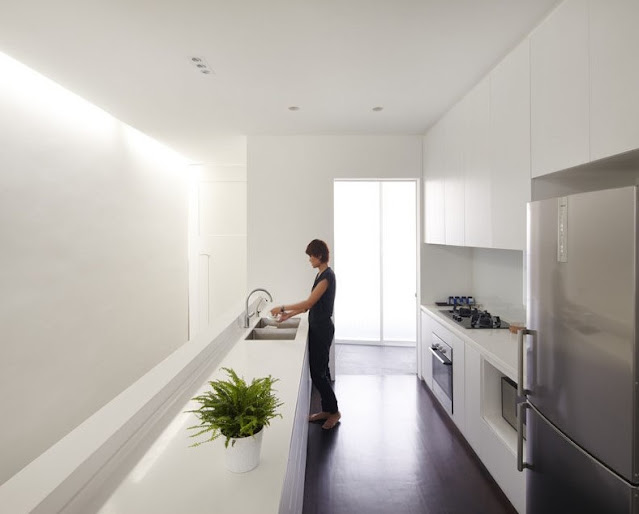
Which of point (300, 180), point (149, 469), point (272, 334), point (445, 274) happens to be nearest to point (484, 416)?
point (272, 334)

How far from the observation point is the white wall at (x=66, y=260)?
8.16 feet

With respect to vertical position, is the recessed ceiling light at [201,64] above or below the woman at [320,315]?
A: above

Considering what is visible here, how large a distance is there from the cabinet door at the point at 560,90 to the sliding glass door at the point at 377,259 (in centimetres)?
347

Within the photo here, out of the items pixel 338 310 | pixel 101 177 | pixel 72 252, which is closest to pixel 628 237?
pixel 72 252

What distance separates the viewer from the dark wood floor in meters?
2.26

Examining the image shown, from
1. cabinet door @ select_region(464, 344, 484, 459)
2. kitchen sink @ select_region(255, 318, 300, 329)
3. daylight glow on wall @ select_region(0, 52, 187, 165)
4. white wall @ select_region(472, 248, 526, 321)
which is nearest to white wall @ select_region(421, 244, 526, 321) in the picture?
white wall @ select_region(472, 248, 526, 321)

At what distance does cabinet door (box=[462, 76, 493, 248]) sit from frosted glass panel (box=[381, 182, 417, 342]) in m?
2.50

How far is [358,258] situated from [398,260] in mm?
588

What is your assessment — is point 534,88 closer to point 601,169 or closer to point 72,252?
point 601,169

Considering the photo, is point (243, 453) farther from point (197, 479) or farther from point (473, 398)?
point (473, 398)

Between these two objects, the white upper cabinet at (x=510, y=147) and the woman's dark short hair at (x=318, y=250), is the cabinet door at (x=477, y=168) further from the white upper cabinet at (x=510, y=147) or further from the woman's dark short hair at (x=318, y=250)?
the woman's dark short hair at (x=318, y=250)

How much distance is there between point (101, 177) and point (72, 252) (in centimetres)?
82

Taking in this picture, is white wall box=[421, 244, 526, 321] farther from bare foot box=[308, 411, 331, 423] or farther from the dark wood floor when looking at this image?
bare foot box=[308, 411, 331, 423]

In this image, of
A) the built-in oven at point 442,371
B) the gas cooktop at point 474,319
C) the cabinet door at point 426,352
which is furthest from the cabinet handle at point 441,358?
the gas cooktop at point 474,319
